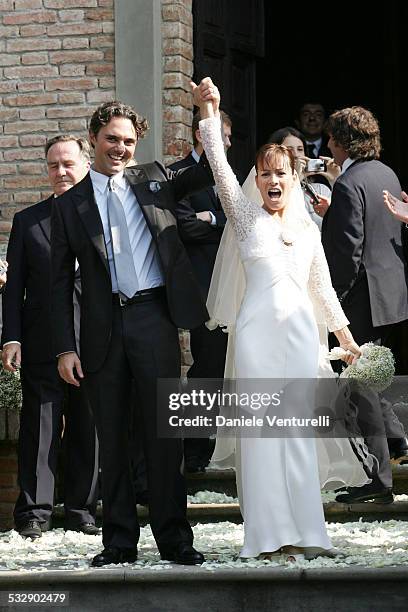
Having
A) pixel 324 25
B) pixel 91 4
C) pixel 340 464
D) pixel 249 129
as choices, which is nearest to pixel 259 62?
pixel 324 25

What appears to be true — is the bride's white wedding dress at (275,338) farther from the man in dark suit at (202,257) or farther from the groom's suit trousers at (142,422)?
the man in dark suit at (202,257)

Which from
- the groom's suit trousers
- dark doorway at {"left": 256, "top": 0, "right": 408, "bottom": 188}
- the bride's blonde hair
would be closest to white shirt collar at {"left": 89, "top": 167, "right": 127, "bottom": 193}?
the groom's suit trousers

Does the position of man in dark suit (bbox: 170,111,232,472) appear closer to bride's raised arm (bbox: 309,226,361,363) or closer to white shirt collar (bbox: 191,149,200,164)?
white shirt collar (bbox: 191,149,200,164)

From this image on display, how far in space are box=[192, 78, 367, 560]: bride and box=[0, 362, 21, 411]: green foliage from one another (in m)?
1.47

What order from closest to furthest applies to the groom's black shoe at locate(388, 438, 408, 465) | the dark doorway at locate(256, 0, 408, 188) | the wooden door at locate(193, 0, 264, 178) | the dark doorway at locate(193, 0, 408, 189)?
the groom's black shoe at locate(388, 438, 408, 465), the wooden door at locate(193, 0, 264, 178), the dark doorway at locate(193, 0, 408, 189), the dark doorway at locate(256, 0, 408, 188)

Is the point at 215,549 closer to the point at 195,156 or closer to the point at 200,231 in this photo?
the point at 200,231

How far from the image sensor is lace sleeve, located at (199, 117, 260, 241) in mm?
6168

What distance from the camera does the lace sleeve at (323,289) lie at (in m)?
6.52

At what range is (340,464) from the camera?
24.5 ft

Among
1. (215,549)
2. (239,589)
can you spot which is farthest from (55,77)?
(239,589)

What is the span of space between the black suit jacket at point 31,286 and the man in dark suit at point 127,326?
115 centimetres

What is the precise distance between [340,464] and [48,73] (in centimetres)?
355

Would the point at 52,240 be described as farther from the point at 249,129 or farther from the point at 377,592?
the point at 249,129

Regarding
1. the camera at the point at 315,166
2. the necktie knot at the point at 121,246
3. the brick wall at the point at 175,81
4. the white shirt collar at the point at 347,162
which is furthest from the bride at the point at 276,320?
the brick wall at the point at 175,81
